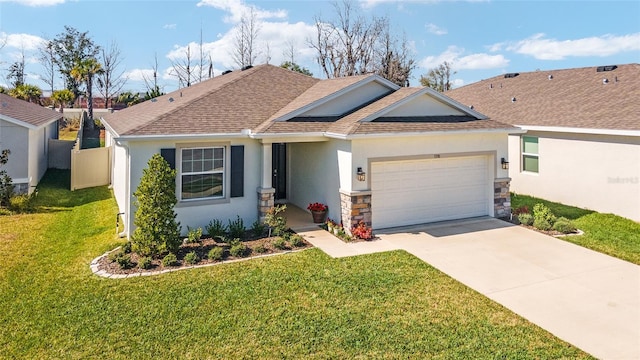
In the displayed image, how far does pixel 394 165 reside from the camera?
11461 millimetres

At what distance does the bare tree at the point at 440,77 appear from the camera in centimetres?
5438

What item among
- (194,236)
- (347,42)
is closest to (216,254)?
(194,236)

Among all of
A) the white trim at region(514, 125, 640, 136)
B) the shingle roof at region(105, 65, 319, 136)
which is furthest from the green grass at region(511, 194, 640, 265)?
the shingle roof at region(105, 65, 319, 136)

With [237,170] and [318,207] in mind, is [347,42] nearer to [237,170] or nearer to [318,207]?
[318,207]

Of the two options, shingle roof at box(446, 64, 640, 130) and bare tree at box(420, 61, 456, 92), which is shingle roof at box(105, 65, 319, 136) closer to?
shingle roof at box(446, 64, 640, 130)

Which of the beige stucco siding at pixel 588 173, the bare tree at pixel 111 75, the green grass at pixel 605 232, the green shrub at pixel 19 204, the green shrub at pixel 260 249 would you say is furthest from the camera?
the bare tree at pixel 111 75

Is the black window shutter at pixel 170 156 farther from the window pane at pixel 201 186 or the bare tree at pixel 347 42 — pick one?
the bare tree at pixel 347 42

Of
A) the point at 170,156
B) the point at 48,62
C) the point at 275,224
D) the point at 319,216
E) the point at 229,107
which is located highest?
the point at 48,62

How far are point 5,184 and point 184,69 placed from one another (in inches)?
1286

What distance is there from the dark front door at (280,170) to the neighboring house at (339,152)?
1478mm

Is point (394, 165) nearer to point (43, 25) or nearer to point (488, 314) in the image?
point (488, 314)

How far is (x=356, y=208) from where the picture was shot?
35.4 feet

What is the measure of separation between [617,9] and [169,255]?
1876 centimetres

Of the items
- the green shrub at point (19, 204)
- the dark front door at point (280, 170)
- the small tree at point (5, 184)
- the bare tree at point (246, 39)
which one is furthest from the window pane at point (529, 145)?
the bare tree at point (246, 39)
